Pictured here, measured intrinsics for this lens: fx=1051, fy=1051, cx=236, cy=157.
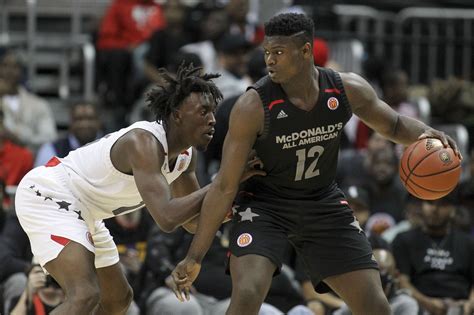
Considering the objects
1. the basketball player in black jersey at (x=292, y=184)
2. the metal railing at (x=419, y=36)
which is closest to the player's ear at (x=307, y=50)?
the basketball player in black jersey at (x=292, y=184)

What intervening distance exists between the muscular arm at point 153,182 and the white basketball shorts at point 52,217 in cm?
45

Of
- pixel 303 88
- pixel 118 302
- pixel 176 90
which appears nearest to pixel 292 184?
pixel 303 88

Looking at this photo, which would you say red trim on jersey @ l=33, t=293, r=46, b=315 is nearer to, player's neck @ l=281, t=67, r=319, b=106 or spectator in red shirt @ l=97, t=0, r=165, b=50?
player's neck @ l=281, t=67, r=319, b=106

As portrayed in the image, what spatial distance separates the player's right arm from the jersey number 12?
Result: 12.9 inches

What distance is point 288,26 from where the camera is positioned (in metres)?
6.25

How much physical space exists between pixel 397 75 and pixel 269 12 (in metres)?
2.24

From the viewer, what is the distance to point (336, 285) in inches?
254

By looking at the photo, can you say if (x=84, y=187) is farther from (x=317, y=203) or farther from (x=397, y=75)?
(x=397, y=75)

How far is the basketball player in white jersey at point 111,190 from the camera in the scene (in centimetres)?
625

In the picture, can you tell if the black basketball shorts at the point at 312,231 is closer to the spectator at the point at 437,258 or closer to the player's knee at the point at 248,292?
the player's knee at the point at 248,292

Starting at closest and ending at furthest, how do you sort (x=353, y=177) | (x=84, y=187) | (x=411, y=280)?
1. (x=84, y=187)
2. (x=411, y=280)
3. (x=353, y=177)

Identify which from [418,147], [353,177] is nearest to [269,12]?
[353,177]

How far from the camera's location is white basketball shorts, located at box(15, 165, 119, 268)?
251 inches

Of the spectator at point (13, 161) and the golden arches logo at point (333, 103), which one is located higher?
the golden arches logo at point (333, 103)
